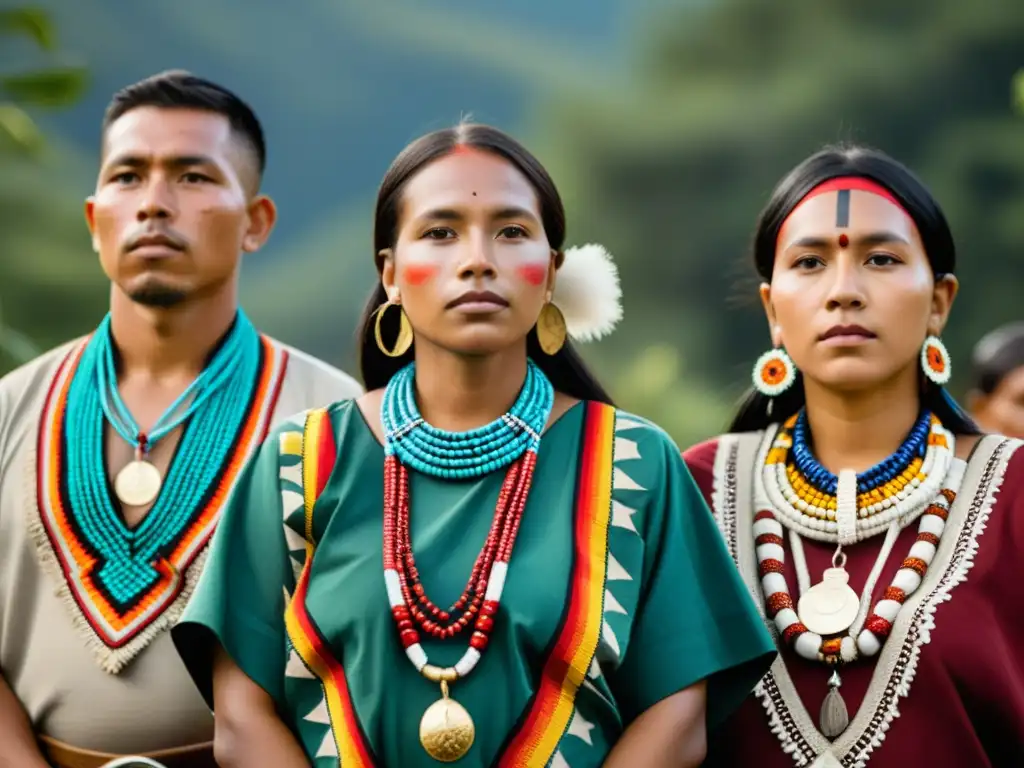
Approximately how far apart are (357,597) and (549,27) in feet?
50.9

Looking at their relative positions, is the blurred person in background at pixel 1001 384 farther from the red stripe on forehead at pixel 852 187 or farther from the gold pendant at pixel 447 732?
the gold pendant at pixel 447 732

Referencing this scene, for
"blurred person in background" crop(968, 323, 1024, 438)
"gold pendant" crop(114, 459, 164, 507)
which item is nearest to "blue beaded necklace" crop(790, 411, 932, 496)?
"gold pendant" crop(114, 459, 164, 507)

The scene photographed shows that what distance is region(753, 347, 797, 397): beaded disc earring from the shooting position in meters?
3.88

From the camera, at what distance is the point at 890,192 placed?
12.3ft

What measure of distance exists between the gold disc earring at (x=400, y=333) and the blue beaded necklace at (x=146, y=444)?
24.5 inches

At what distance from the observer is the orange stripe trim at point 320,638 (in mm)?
3076

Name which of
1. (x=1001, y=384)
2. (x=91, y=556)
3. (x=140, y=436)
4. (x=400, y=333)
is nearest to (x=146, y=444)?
(x=140, y=436)

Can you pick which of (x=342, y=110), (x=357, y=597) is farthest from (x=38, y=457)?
(x=342, y=110)

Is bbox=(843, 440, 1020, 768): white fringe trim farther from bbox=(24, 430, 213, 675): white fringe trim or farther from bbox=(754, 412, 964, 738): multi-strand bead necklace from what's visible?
bbox=(24, 430, 213, 675): white fringe trim

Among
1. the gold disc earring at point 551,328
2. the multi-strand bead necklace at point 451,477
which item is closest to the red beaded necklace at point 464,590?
the multi-strand bead necklace at point 451,477

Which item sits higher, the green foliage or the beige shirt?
the green foliage

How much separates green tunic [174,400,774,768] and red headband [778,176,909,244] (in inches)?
29.9

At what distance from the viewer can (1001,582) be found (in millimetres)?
3510

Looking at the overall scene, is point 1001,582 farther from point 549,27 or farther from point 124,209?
point 549,27
